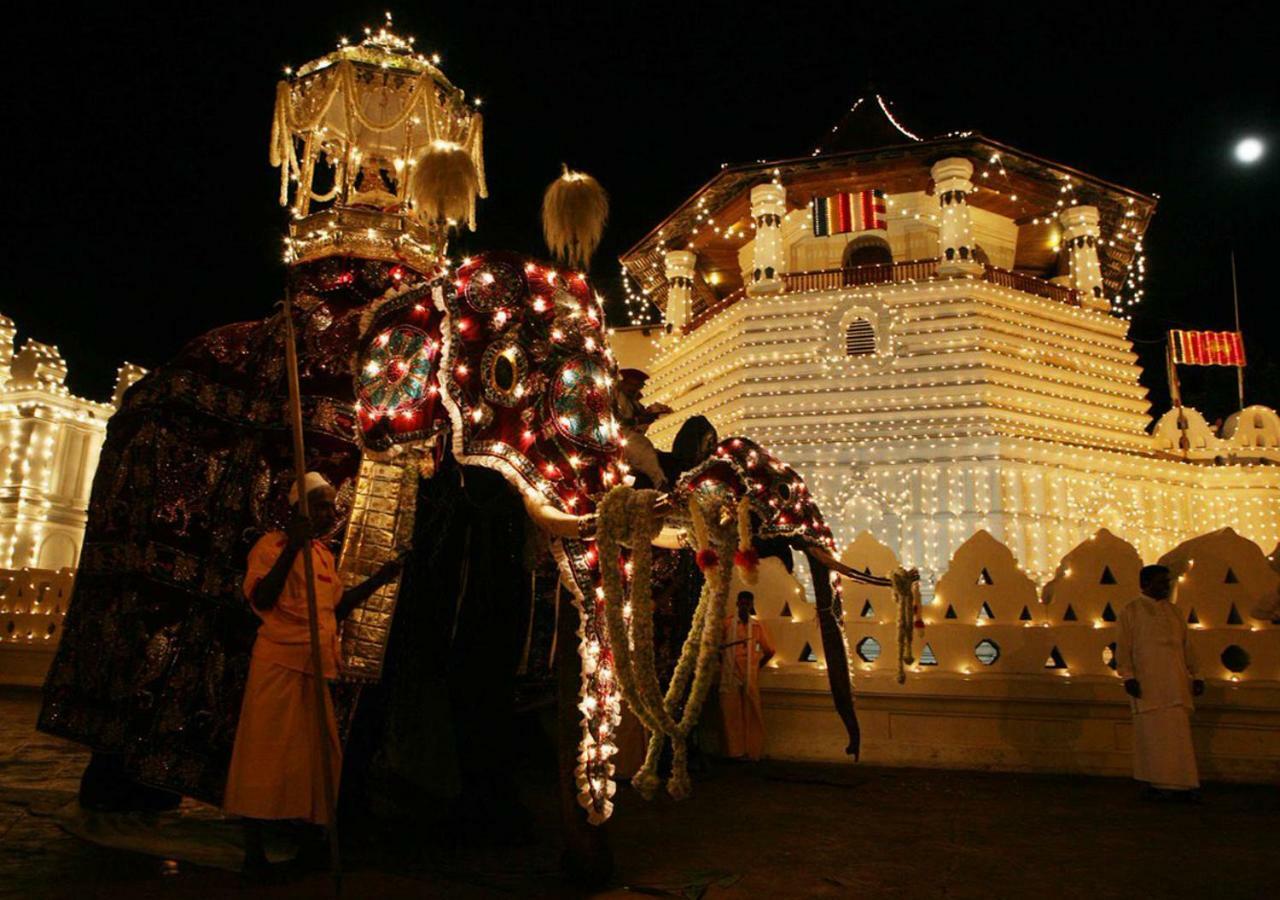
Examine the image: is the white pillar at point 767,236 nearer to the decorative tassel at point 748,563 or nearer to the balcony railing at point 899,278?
the balcony railing at point 899,278

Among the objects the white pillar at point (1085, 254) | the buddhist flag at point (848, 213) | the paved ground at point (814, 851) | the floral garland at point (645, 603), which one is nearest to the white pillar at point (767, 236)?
the buddhist flag at point (848, 213)

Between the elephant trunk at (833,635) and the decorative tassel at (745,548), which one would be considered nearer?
the decorative tassel at (745,548)

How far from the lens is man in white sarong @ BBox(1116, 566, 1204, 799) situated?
18.1 ft

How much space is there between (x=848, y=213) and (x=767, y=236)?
Answer: 2022mm

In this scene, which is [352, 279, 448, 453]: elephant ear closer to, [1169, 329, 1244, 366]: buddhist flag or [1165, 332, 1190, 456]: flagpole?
[1165, 332, 1190, 456]: flagpole

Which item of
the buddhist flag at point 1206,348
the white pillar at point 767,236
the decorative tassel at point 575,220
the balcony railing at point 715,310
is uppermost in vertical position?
the white pillar at point 767,236

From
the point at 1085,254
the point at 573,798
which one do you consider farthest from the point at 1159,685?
the point at 1085,254

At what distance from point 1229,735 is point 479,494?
5327 millimetres

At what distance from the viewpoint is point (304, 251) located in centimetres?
550

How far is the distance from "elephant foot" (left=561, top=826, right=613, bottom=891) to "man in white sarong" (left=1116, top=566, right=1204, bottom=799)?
12.9 feet

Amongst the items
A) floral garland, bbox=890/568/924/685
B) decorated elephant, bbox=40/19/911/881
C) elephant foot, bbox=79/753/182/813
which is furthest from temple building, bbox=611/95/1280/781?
elephant foot, bbox=79/753/182/813

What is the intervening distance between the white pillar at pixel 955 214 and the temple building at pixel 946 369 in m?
0.04

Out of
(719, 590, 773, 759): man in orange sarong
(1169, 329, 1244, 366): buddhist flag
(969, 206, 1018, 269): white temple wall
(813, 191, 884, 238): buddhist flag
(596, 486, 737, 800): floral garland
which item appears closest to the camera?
(596, 486, 737, 800): floral garland

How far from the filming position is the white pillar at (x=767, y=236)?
22984 millimetres
